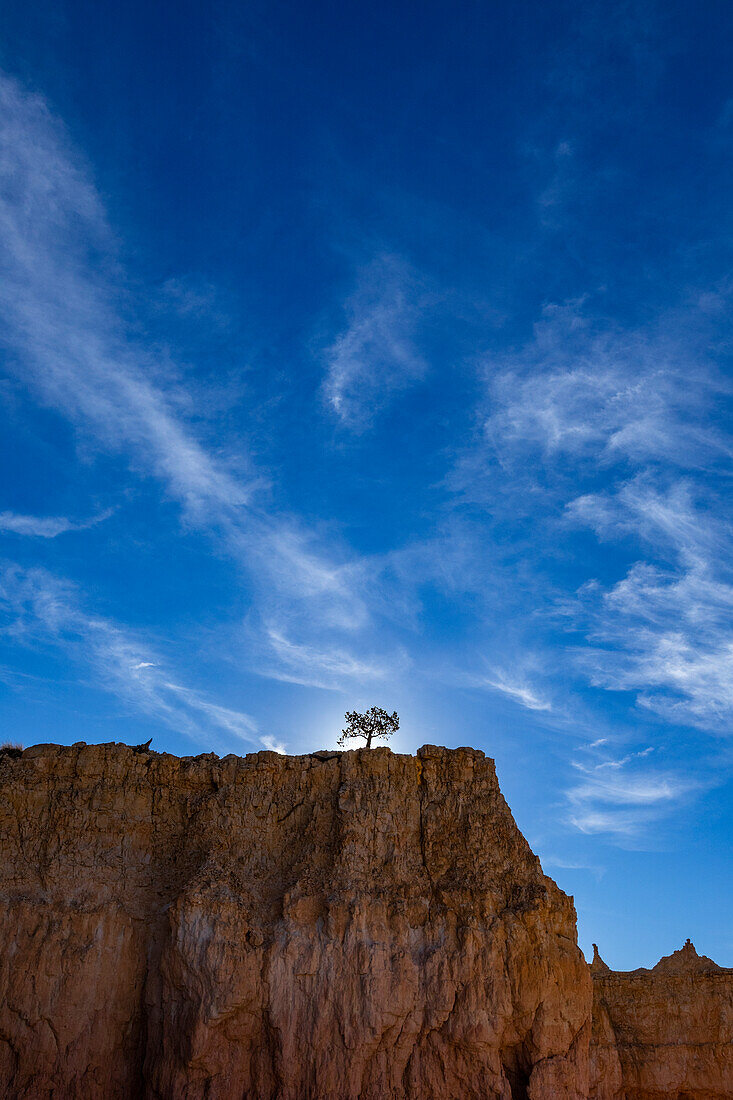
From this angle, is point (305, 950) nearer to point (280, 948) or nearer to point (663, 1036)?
point (280, 948)

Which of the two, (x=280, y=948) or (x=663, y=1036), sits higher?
(x=280, y=948)

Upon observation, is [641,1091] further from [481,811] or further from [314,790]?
[314,790]

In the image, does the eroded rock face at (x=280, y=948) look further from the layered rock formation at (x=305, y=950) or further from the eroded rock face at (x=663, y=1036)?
the eroded rock face at (x=663, y=1036)

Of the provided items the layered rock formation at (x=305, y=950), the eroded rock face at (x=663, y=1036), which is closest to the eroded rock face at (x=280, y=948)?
the layered rock formation at (x=305, y=950)

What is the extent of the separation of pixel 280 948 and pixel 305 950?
85 cm

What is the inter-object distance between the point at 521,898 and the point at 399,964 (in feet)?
16.5

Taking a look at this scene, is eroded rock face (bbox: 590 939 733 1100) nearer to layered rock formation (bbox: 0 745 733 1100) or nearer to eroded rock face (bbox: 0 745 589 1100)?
layered rock formation (bbox: 0 745 733 1100)

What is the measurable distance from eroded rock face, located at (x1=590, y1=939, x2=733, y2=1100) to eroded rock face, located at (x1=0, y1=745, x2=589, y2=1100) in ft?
9.90

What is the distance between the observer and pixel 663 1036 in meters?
31.5

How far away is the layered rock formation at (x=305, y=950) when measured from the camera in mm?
26297

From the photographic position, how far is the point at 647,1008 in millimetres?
31859

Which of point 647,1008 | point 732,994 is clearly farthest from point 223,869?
point 732,994

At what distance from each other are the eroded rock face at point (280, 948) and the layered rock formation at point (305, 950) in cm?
7

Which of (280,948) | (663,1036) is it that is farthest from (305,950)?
(663,1036)
